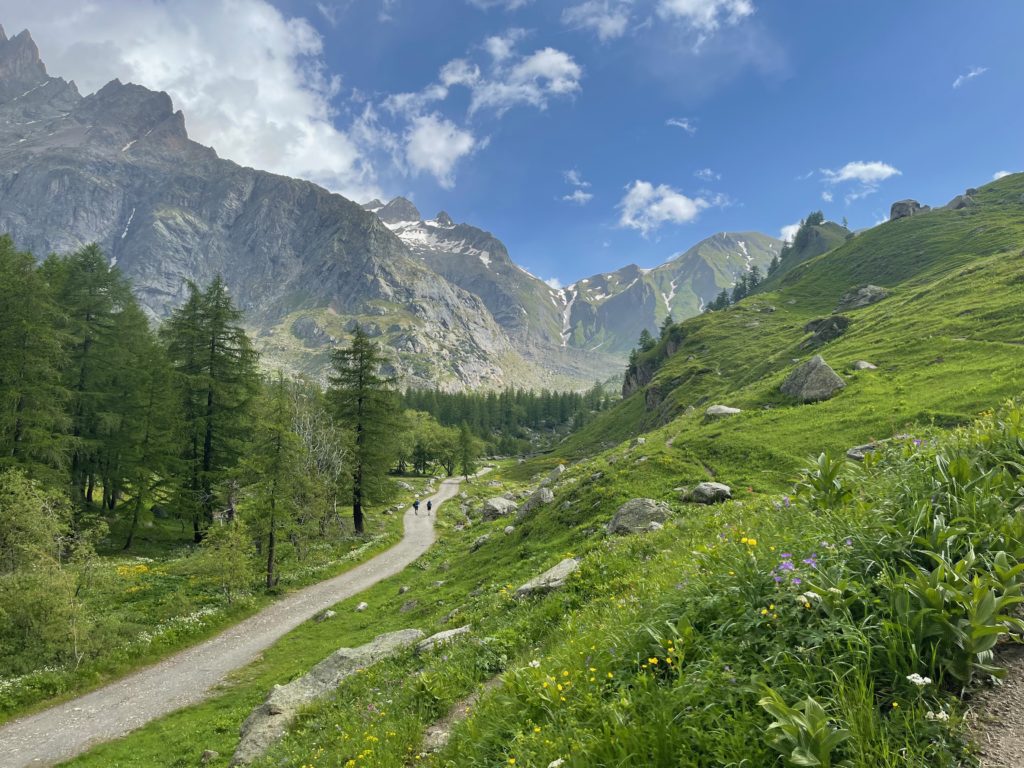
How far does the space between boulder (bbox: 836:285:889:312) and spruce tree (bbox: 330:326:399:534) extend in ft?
247

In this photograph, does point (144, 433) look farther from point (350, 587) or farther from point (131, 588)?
point (350, 587)

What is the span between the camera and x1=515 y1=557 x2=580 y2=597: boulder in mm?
11703

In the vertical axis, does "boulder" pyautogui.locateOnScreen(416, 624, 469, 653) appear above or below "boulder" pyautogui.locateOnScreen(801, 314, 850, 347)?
below

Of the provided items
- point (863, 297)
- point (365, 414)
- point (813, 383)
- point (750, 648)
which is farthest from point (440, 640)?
point (863, 297)

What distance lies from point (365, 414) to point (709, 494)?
36571mm

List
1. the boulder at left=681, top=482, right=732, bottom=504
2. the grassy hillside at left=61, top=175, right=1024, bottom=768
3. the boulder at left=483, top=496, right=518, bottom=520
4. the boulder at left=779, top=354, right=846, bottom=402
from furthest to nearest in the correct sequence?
the boulder at left=483, top=496, right=518, bottom=520 < the boulder at left=779, top=354, right=846, bottom=402 < the boulder at left=681, top=482, right=732, bottom=504 < the grassy hillside at left=61, top=175, right=1024, bottom=768

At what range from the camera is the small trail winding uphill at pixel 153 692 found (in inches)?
611

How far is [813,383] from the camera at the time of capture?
1283 inches

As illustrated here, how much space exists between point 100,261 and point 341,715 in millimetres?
53852

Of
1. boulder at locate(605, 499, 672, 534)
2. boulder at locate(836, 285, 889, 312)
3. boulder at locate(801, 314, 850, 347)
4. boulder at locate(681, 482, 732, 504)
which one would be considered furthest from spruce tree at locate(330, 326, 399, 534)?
boulder at locate(836, 285, 889, 312)

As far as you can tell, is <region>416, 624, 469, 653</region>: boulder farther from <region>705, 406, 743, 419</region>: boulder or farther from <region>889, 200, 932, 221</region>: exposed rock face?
<region>889, 200, 932, 221</region>: exposed rock face

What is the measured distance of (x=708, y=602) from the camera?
4.87 m

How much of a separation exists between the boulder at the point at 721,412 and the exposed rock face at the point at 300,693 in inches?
1054

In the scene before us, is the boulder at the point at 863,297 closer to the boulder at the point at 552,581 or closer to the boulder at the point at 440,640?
the boulder at the point at 552,581
